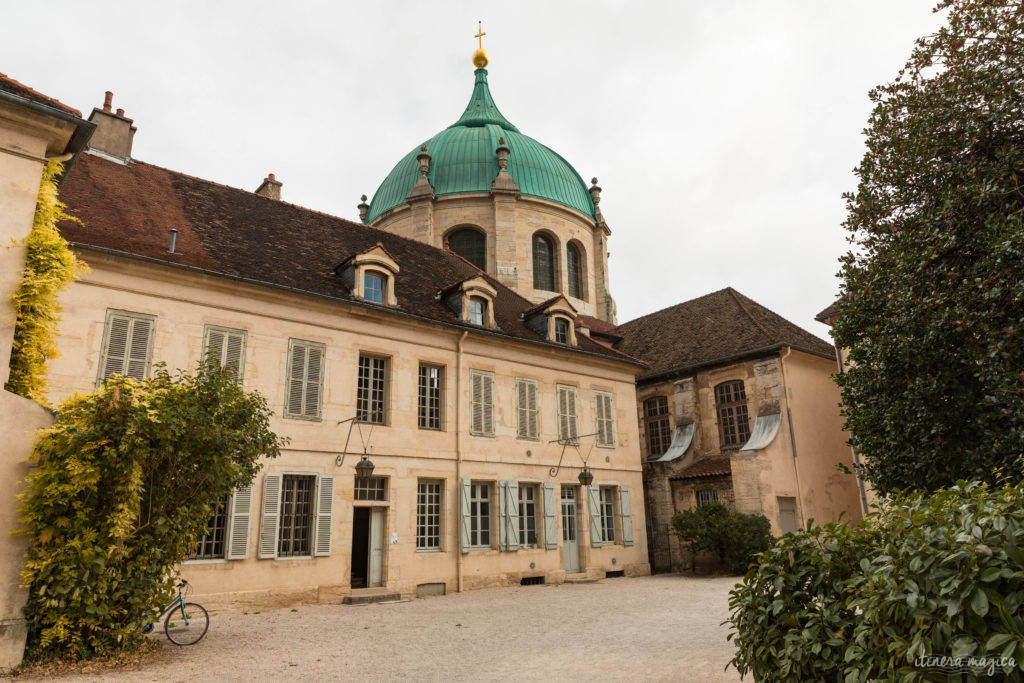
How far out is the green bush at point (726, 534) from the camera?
18.2 meters

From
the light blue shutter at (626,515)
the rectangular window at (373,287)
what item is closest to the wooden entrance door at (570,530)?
the light blue shutter at (626,515)

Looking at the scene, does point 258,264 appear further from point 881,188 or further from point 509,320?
point 881,188

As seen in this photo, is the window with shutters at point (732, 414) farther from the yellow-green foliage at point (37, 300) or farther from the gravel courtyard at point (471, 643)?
the yellow-green foliage at point (37, 300)

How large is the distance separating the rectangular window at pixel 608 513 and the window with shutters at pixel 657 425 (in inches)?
211

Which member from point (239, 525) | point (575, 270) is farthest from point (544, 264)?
point (239, 525)

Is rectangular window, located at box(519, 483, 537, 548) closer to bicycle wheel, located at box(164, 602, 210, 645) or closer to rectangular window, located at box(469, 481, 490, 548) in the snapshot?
rectangular window, located at box(469, 481, 490, 548)

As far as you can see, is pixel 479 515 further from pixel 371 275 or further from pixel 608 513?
pixel 371 275

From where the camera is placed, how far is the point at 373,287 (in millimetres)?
16484

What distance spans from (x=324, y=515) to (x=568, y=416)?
757cm

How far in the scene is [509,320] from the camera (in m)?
19.5

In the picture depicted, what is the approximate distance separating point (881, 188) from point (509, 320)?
11.6m

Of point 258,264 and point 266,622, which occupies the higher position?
point 258,264

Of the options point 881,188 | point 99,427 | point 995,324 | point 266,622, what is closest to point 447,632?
point 266,622

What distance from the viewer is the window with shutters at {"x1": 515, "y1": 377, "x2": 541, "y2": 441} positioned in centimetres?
1788
